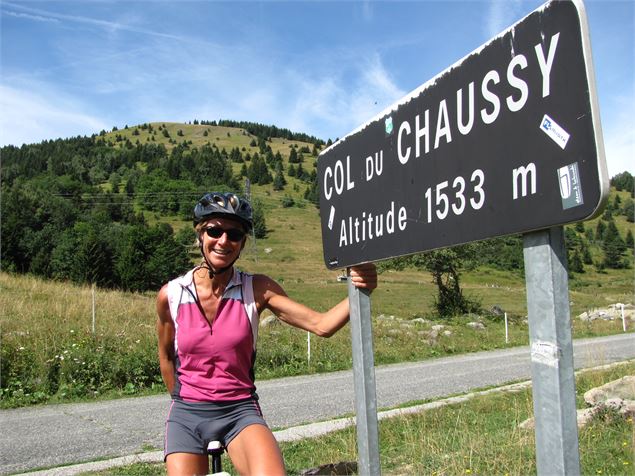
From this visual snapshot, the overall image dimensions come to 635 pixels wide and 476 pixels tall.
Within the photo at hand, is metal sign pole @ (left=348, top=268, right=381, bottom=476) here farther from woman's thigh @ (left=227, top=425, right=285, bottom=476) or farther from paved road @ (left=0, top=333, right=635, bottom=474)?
paved road @ (left=0, top=333, right=635, bottom=474)

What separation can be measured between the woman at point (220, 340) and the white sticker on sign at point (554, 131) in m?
1.20

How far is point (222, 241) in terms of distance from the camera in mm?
2707

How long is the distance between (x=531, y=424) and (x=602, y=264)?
9946 cm

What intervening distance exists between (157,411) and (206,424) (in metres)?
6.52

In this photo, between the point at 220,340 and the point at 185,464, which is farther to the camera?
the point at 220,340

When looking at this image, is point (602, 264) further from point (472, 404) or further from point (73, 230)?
point (472, 404)

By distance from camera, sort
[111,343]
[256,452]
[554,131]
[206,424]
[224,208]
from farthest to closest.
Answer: [111,343] < [224,208] < [206,424] < [256,452] < [554,131]

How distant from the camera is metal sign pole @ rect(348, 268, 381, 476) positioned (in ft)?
7.39

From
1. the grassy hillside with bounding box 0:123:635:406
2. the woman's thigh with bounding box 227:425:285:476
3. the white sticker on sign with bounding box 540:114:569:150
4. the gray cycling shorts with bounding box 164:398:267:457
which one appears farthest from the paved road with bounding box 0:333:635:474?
the white sticker on sign with bounding box 540:114:569:150

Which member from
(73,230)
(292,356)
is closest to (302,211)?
(73,230)

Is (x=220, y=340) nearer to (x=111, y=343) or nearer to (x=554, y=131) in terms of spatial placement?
(x=554, y=131)

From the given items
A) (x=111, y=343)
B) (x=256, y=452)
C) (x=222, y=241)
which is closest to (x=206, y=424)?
(x=256, y=452)

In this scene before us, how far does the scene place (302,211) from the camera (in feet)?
372

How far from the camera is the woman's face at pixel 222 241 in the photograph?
106 inches
